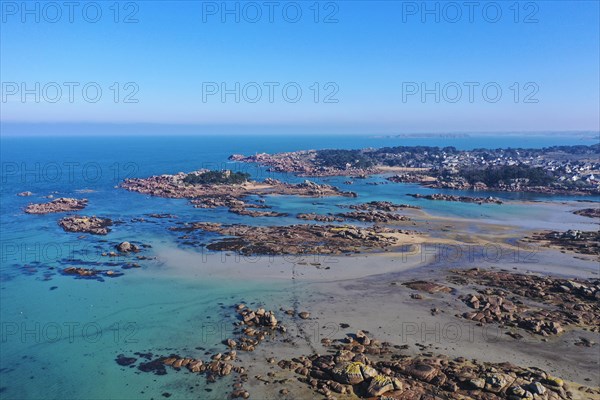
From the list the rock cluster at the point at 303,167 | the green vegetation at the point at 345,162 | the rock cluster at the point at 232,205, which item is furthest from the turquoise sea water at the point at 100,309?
the green vegetation at the point at 345,162

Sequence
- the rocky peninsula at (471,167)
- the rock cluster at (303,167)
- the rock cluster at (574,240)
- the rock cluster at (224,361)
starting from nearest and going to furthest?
the rock cluster at (224,361)
the rock cluster at (574,240)
the rocky peninsula at (471,167)
the rock cluster at (303,167)

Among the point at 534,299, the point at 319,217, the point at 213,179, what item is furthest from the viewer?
the point at 213,179

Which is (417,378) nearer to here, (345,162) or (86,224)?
(86,224)

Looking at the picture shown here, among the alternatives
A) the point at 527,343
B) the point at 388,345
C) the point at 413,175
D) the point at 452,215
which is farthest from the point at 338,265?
the point at 413,175

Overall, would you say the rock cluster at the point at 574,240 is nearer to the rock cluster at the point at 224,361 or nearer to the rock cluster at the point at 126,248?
the rock cluster at the point at 224,361

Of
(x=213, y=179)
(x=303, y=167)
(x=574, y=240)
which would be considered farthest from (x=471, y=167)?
(x=213, y=179)

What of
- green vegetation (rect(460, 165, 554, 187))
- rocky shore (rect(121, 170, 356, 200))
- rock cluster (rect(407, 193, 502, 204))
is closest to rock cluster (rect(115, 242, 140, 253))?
rocky shore (rect(121, 170, 356, 200))

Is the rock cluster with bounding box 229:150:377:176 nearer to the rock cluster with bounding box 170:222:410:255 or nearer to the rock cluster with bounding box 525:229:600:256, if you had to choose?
the rock cluster with bounding box 170:222:410:255
